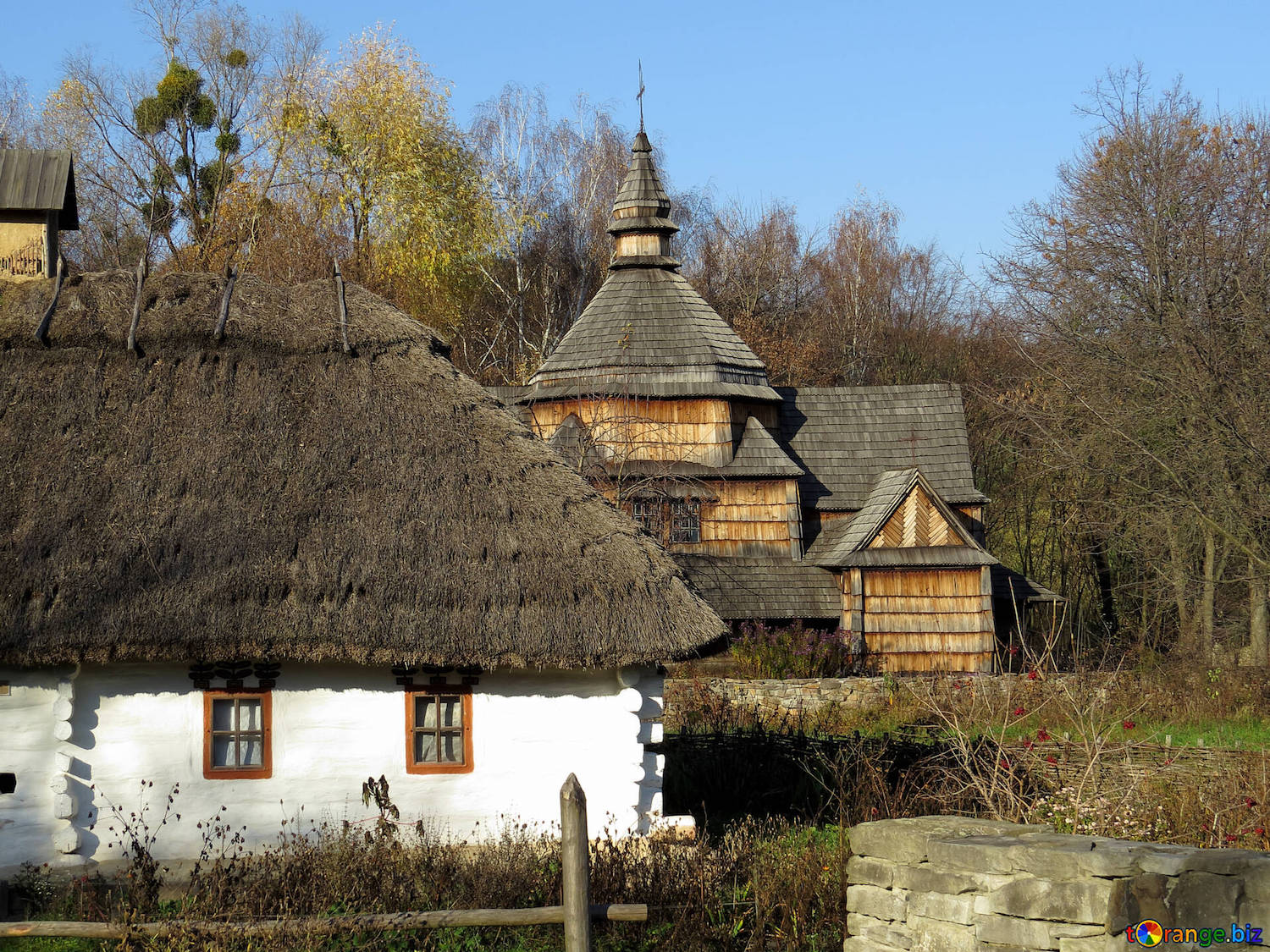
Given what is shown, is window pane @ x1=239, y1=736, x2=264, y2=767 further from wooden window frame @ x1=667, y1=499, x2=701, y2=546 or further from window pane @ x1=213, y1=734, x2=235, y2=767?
wooden window frame @ x1=667, y1=499, x2=701, y2=546

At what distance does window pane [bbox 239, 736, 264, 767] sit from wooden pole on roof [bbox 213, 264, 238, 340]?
396 centimetres

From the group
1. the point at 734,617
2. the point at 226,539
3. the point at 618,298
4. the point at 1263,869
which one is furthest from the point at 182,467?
the point at 618,298

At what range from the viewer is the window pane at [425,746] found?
10703mm

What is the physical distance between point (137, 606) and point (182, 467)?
1525mm

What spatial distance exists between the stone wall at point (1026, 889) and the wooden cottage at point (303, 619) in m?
2.95

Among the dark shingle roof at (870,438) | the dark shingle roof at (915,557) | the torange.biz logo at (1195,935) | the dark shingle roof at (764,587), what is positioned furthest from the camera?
the dark shingle roof at (870,438)

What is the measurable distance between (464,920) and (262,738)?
158 inches

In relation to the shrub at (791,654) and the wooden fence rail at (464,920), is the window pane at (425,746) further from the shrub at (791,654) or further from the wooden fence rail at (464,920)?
the shrub at (791,654)

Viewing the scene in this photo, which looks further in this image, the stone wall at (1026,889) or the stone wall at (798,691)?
the stone wall at (798,691)

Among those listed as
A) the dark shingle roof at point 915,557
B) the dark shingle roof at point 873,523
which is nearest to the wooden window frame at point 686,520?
the dark shingle roof at point 873,523

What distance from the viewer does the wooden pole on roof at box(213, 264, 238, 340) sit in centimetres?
1212

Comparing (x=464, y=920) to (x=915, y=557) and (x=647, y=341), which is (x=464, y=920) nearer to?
(x=915, y=557)

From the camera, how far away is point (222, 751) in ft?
34.6

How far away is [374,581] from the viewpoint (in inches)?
408
